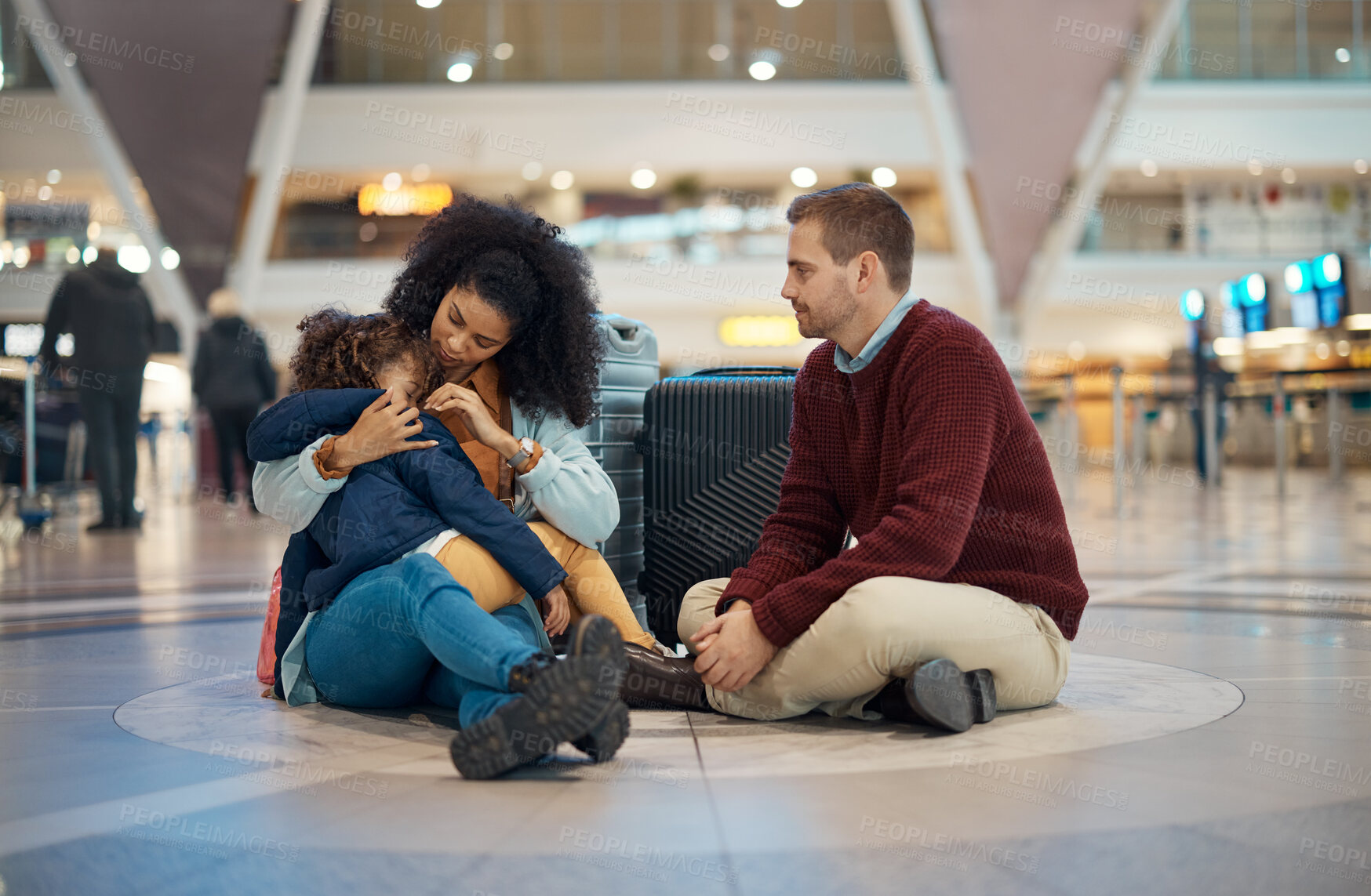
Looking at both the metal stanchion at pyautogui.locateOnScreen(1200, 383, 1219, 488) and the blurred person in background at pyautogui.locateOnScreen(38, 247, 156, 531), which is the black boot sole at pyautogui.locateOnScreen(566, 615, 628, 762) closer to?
the blurred person in background at pyautogui.locateOnScreen(38, 247, 156, 531)

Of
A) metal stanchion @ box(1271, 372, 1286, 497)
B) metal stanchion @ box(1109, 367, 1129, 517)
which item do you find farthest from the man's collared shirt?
metal stanchion @ box(1271, 372, 1286, 497)

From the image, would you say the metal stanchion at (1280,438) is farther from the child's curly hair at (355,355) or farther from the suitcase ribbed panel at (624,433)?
the child's curly hair at (355,355)

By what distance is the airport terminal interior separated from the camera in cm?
167

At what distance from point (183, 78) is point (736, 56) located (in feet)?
38.4

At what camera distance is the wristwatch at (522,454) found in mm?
2467

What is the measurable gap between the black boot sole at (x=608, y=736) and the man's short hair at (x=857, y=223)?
0.95 m

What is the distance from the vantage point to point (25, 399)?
26.8 ft

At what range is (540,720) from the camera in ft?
5.92

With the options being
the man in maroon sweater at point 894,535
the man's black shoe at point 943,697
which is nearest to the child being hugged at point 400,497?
the man in maroon sweater at point 894,535

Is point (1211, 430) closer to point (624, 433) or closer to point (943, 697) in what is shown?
point (624, 433)

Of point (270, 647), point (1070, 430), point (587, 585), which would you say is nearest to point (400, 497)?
point (587, 585)

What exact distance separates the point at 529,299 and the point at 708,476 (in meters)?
0.78

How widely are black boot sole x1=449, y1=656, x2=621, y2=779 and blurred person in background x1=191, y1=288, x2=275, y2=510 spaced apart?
7.94 metres

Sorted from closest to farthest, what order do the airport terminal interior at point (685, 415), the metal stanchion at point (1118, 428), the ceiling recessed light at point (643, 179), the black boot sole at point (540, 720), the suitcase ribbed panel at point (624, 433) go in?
the airport terminal interior at point (685, 415)
the black boot sole at point (540, 720)
the suitcase ribbed panel at point (624, 433)
the metal stanchion at point (1118, 428)
the ceiling recessed light at point (643, 179)
